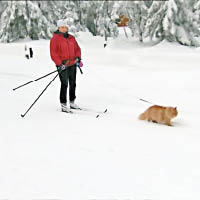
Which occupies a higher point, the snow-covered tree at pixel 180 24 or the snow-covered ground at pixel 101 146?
the snow-covered tree at pixel 180 24

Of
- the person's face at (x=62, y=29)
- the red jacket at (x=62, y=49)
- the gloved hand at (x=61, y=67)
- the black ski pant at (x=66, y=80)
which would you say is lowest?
the black ski pant at (x=66, y=80)

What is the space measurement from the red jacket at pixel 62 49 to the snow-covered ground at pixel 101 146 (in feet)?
3.81

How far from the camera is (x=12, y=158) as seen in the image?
12.8ft

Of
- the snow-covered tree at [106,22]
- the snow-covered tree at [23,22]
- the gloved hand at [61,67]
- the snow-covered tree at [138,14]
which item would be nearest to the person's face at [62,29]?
the gloved hand at [61,67]

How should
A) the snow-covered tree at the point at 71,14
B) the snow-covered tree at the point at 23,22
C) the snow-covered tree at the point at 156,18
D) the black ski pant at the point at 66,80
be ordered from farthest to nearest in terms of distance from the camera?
the snow-covered tree at the point at 71,14 < the snow-covered tree at the point at 23,22 < the snow-covered tree at the point at 156,18 < the black ski pant at the point at 66,80

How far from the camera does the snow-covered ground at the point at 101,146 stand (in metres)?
3.16

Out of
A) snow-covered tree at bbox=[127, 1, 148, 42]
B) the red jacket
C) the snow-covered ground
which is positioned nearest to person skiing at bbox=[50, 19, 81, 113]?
the red jacket

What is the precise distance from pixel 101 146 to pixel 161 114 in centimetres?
183

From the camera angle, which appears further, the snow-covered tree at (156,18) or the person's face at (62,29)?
the snow-covered tree at (156,18)

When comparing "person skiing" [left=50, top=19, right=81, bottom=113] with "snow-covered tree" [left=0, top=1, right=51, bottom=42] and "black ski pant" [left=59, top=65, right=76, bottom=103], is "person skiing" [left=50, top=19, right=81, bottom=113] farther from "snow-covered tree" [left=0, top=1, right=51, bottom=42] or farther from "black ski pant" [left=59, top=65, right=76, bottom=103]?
"snow-covered tree" [left=0, top=1, right=51, bottom=42]

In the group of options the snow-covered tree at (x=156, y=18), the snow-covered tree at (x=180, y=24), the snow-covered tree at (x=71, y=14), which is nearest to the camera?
the snow-covered tree at (x=180, y=24)

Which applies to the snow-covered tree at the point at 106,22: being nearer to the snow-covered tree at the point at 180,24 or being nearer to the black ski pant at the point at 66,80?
the snow-covered tree at the point at 180,24

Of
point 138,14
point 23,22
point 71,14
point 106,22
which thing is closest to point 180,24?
point 138,14

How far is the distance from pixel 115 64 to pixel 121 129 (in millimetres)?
9233
